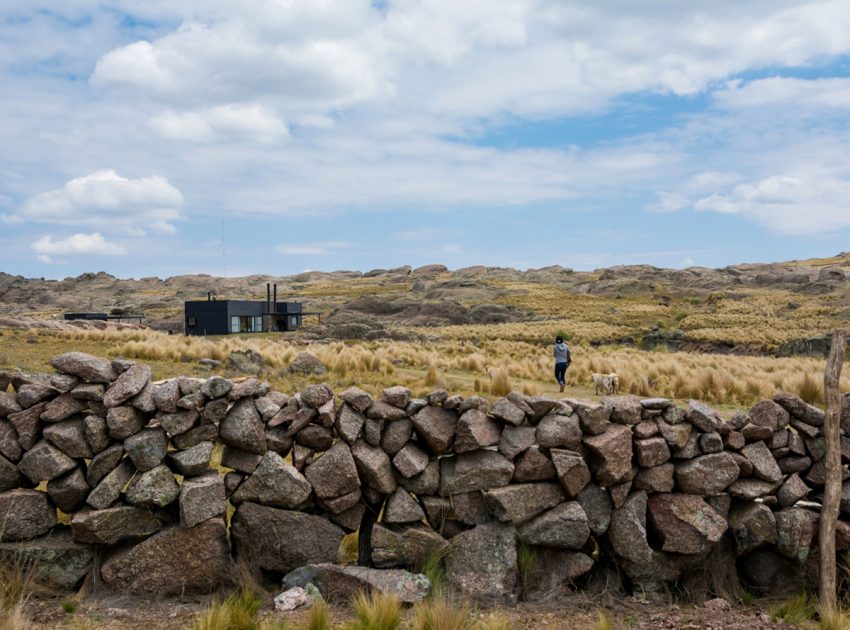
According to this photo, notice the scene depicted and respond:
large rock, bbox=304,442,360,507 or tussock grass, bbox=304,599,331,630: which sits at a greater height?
large rock, bbox=304,442,360,507

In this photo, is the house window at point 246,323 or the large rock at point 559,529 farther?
the house window at point 246,323

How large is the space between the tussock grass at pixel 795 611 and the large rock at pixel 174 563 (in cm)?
639

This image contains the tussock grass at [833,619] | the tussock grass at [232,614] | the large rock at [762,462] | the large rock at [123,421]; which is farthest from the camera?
the large rock at [762,462]

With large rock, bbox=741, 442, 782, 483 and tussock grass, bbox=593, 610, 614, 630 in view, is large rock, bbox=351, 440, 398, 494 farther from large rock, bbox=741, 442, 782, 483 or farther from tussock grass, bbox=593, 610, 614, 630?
large rock, bbox=741, 442, 782, 483

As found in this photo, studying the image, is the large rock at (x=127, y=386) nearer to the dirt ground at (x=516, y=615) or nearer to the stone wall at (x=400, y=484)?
the stone wall at (x=400, y=484)

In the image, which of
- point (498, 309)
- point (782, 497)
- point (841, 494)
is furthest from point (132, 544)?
point (498, 309)

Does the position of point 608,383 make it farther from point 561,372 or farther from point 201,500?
point 201,500

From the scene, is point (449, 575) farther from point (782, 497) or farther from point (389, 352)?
point (389, 352)

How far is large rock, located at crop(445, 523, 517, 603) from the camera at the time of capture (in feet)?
24.4

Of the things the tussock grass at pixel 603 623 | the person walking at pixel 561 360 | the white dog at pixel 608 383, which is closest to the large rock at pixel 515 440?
the tussock grass at pixel 603 623

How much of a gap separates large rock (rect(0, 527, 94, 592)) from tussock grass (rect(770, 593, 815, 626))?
312 inches

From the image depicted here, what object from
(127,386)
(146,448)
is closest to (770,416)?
(146,448)

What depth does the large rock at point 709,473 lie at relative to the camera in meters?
7.98

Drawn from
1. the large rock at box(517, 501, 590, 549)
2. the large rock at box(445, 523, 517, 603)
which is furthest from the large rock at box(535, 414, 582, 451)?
the large rock at box(445, 523, 517, 603)
